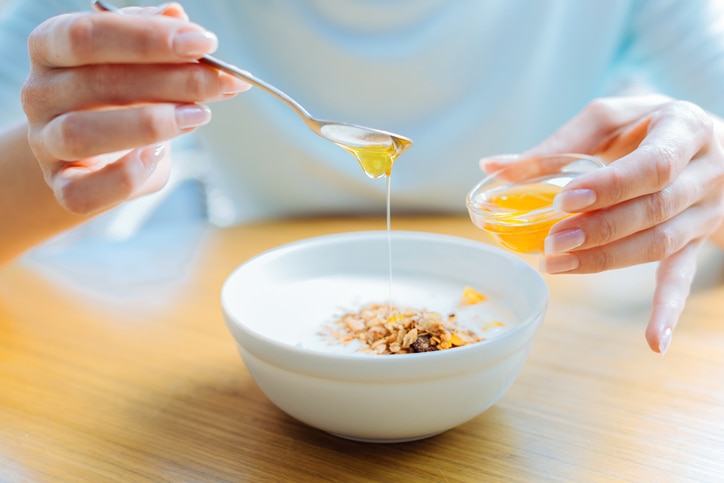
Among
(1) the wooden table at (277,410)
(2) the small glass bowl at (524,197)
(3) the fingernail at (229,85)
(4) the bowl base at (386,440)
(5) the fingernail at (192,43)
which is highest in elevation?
(5) the fingernail at (192,43)

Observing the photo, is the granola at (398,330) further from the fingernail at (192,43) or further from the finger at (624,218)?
the fingernail at (192,43)

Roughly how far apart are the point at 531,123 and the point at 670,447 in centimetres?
98

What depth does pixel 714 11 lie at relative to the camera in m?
1.20

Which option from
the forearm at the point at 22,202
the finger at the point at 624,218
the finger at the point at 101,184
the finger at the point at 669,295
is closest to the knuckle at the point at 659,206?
the finger at the point at 624,218

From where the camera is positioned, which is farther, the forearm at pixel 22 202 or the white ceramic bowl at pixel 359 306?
the forearm at pixel 22 202

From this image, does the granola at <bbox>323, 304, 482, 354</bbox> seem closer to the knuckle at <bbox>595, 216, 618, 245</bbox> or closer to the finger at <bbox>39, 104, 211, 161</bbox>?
the knuckle at <bbox>595, 216, 618, 245</bbox>

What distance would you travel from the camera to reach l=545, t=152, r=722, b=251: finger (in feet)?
2.25

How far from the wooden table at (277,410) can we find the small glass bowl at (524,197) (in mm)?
180

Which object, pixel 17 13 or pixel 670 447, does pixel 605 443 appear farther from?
pixel 17 13

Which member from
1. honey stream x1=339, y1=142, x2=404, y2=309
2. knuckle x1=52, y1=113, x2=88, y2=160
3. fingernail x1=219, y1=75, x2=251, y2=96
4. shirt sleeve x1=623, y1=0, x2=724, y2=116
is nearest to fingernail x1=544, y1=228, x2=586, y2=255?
honey stream x1=339, y1=142, x2=404, y2=309

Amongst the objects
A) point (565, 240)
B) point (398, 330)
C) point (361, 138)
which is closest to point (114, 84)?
point (361, 138)

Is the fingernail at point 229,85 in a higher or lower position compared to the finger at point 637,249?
higher

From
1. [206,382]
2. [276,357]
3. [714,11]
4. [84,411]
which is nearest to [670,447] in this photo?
[276,357]

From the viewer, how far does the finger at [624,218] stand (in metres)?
0.69
